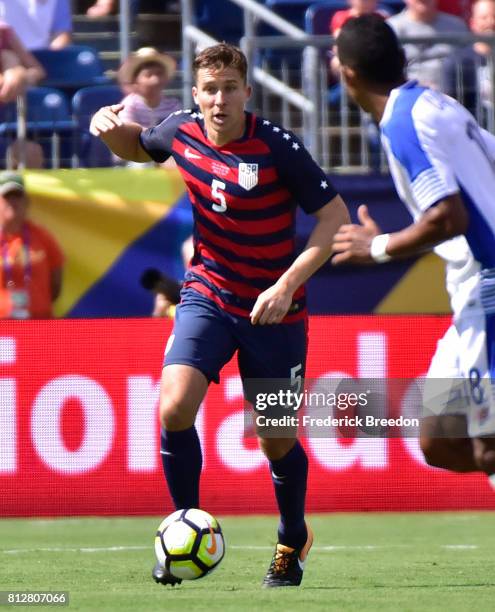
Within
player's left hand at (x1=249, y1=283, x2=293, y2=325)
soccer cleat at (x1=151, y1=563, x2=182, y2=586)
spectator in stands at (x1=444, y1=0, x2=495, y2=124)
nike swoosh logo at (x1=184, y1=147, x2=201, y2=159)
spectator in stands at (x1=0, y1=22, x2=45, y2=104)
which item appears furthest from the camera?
spectator in stands at (x1=0, y1=22, x2=45, y2=104)

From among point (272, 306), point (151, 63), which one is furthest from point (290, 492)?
point (151, 63)

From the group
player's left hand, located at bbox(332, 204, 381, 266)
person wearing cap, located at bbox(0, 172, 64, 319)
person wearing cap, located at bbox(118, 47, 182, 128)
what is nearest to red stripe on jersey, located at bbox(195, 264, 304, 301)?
player's left hand, located at bbox(332, 204, 381, 266)

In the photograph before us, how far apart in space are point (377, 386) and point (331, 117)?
2500mm

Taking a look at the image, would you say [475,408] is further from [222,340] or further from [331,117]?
[331,117]

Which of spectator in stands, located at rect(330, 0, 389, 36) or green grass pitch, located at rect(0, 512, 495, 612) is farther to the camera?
spectator in stands, located at rect(330, 0, 389, 36)

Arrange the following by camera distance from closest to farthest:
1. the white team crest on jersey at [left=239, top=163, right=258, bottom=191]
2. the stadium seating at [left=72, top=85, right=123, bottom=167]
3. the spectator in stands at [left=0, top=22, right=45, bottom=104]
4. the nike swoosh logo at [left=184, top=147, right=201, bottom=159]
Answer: the white team crest on jersey at [left=239, top=163, right=258, bottom=191], the nike swoosh logo at [left=184, top=147, right=201, bottom=159], the stadium seating at [left=72, top=85, right=123, bottom=167], the spectator in stands at [left=0, top=22, right=45, bottom=104]

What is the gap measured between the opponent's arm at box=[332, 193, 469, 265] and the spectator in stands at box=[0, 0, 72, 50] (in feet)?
25.9

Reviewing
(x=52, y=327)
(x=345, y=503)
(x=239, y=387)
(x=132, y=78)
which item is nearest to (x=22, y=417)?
(x=52, y=327)

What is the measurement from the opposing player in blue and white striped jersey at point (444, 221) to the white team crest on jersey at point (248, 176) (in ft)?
2.88

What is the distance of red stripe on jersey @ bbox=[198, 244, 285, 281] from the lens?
6.46 m

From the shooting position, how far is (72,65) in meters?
12.9

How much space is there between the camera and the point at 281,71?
11.4 meters

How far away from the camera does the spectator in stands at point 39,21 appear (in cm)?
1258

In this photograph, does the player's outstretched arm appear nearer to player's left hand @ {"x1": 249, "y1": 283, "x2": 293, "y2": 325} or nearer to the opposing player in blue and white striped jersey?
player's left hand @ {"x1": 249, "y1": 283, "x2": 293, "y2": 325}
